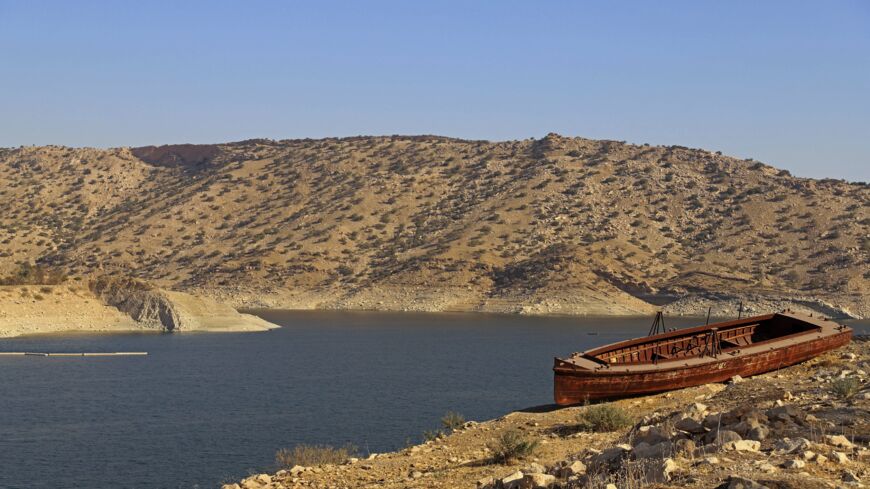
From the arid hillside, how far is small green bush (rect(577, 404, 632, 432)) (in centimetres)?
8746

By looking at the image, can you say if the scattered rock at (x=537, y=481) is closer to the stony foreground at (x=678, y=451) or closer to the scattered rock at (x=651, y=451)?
the stony foreground at (x=678, y=451)

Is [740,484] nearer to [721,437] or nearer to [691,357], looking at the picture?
[721,437]

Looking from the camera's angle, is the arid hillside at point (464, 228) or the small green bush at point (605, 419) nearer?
the small green bush at point (605, 419)

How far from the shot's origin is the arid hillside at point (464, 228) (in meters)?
121

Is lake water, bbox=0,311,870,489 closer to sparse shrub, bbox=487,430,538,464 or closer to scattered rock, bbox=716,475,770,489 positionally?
sparse shrub, bbox=487,430,538,464

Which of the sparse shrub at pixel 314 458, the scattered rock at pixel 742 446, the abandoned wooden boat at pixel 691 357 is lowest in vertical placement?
the sparse shrub at pixel 314 458

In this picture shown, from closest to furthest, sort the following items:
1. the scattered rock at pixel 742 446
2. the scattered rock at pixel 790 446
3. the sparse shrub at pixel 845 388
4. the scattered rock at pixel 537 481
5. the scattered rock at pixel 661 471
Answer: the scattered rock at pixel 661 471 → the scattered rock at pixel 790 446 → the scattered rock at pixel 537 481 → the scattered rock at pixel 742 446 → the sparse shrub at pixel 845 388

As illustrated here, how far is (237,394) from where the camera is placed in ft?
172

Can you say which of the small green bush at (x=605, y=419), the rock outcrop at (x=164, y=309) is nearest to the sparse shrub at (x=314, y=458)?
the small green bush at (x=605, y=419)

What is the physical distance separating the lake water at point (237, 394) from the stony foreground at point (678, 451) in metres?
9.20

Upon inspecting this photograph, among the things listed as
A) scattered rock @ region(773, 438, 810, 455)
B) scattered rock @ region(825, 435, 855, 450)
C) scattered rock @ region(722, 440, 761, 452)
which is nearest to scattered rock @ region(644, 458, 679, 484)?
scattered rock @ region(722, 440, 761, 452)

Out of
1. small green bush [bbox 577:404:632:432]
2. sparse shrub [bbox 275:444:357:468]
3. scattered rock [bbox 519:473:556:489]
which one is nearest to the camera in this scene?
scattered rock [bbox 519:473:556:489]

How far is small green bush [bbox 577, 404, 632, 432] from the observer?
25906 mm

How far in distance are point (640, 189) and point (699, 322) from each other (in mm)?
54599
